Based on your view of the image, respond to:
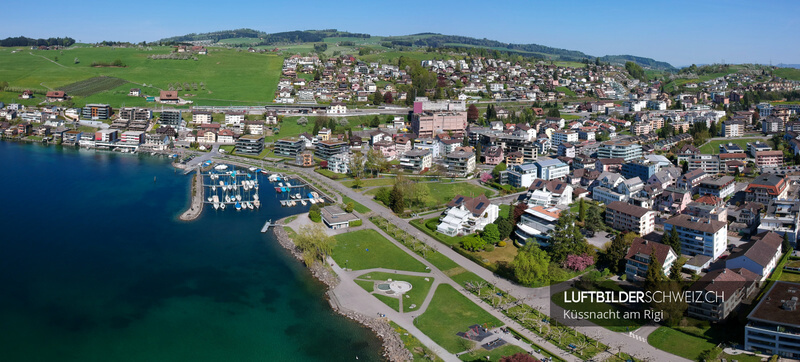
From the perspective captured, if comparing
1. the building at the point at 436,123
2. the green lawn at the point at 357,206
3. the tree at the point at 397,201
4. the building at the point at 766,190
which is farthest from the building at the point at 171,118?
the building at the point at 766,190

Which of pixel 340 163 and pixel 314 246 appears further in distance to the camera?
pixel 340 163

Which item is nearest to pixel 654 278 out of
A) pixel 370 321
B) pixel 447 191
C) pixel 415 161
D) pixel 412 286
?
pixel 412 286

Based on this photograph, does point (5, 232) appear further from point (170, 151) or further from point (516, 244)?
point (516, 244)

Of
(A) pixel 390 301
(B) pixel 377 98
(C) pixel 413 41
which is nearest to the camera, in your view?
(A) pixel 390 301

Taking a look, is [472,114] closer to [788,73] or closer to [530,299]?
[530,299]

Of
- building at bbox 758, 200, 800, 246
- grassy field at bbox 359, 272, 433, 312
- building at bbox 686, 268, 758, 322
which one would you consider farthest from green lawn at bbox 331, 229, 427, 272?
building at bbox 758, 200, 800, 246

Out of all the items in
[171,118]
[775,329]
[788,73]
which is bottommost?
[775,329]
